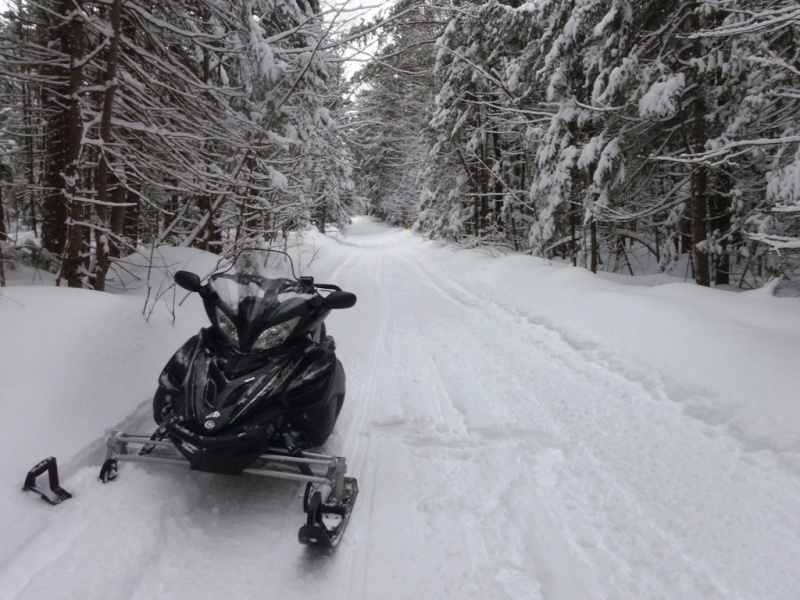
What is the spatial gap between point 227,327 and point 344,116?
40.7ft

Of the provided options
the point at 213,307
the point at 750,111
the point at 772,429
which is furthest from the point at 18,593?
the point at 750,111

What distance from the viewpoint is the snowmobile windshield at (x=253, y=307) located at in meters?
3.00

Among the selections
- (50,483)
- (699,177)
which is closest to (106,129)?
(50,483)

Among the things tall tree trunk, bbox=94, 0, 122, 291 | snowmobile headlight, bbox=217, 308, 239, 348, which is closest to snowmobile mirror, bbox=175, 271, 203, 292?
snowmobile headlight, bbox=217, 308, 239, 348

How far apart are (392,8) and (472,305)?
5457 mm

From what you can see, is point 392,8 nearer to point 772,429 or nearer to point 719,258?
point 772,429

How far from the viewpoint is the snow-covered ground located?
2244 millimetres

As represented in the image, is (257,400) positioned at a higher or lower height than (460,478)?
higher

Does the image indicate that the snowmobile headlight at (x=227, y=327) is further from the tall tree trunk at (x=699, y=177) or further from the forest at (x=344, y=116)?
the tall tree trunk at (x=699, y=177)

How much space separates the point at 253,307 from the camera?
3113mm

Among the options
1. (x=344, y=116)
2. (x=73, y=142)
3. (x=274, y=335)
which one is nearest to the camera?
(x=274, y=335)

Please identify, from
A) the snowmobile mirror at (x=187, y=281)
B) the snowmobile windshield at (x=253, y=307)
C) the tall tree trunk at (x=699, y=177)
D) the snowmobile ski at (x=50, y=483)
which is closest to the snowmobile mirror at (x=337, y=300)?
the snowmobile windshield at (x=253, y=307)

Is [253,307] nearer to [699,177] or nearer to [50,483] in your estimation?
[50,483]

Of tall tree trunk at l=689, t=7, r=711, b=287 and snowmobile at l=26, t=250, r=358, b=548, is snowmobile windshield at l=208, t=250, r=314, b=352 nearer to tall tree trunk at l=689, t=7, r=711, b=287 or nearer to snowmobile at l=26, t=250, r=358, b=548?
snowmobile at l=26, t=250, r=358, b=548
